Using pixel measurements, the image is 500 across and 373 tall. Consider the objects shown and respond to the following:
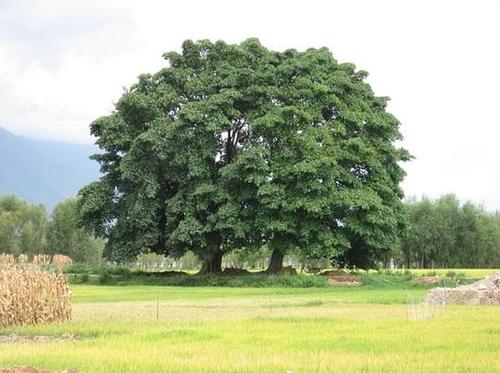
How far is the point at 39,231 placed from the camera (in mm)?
97062

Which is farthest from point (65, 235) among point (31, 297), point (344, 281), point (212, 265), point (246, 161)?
point (31, 297)

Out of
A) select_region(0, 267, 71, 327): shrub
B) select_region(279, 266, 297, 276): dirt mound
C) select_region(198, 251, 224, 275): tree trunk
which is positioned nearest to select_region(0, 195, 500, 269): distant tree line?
select_region(198, 251, 224, 275): tree trunk

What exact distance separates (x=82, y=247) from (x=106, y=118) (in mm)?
51442

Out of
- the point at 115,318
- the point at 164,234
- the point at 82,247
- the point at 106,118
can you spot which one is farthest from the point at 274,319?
the point at 82,247

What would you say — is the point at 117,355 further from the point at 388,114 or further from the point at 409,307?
the point at 388,114

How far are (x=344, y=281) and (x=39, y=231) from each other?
203ft

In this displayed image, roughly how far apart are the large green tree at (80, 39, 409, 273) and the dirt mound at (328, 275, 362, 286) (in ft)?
5.45

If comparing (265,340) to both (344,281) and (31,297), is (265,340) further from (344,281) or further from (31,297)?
(344,281)

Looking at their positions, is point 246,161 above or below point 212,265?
above

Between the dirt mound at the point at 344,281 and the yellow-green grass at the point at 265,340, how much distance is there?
14883 millimetres

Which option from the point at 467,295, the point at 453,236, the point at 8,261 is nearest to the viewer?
the point at 8,261

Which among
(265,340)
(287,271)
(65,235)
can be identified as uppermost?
(65,235)

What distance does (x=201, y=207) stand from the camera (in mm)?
44844

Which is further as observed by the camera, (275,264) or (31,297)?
(275,264)
